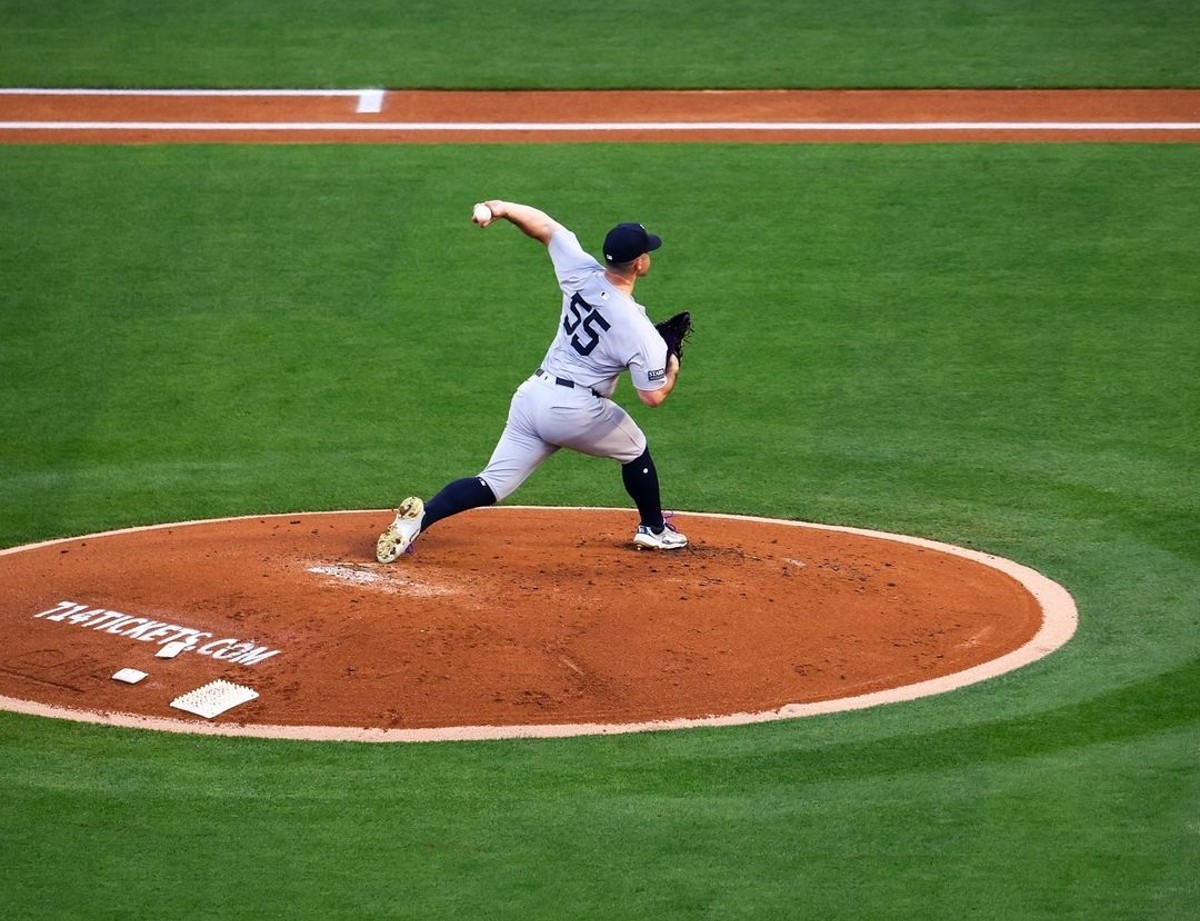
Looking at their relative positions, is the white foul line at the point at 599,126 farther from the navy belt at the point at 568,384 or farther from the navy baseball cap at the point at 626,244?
the navy baseball cap at the point at 626,244

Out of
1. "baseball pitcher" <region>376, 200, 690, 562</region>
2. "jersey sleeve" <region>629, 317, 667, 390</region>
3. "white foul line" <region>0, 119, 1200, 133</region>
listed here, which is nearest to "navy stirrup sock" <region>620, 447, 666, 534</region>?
"baseball pitcher" <region>376, 200, 690, 562</region>

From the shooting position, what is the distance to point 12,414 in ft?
39.8

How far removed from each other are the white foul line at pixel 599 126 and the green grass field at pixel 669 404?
1.68ft

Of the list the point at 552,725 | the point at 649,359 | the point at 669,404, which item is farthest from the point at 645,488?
the point at 669,404

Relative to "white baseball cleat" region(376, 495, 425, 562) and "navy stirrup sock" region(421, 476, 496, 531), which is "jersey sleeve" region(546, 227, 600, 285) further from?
"white baseball cleat" region(376, 495, 425, 562)

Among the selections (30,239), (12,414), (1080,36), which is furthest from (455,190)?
(1080,36)

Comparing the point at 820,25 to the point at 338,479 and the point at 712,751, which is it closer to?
the point at 338,479

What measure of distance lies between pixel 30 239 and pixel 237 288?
6.71 feet

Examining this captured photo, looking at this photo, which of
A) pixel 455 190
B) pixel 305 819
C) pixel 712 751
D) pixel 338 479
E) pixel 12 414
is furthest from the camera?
pixel 455 190

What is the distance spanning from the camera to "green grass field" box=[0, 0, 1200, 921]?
5984mm

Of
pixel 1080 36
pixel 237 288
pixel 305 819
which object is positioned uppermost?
pixel 1080 36

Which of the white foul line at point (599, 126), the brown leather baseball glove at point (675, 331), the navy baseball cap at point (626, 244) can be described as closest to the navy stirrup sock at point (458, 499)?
the brown leather baseball glove at point (675, 331)

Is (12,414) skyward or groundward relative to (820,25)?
groundward

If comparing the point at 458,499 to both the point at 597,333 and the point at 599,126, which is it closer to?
the point at 597,333
